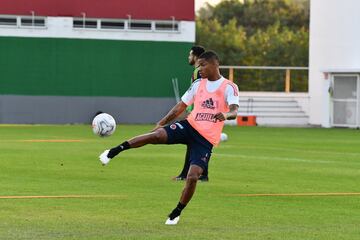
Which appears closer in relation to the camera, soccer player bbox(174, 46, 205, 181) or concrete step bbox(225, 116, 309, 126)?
soccer player bbox(174, 46, 205, 181)

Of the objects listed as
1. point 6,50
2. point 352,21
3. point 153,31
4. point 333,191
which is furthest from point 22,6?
point 333,191

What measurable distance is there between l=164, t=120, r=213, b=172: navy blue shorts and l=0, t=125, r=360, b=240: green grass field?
786 millimetres

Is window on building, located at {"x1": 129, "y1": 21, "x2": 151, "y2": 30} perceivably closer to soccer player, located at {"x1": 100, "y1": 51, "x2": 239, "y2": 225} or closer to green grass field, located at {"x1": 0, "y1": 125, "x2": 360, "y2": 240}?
green grass field, located at {"x1": 0, "y1": 125, "x2": 360, "y2": 240}

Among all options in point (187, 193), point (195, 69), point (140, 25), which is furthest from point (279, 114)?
point (187, 193)

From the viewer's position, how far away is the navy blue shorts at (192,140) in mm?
12703

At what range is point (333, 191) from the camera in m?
17.1

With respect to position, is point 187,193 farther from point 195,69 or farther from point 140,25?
point 140,25

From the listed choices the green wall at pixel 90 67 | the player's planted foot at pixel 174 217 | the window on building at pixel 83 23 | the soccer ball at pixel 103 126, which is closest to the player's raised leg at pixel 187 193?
the player's planted foot at pixel 174 217

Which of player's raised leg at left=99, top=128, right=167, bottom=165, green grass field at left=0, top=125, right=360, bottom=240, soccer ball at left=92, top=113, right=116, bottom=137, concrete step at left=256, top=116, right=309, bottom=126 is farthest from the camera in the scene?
concrete step at left=256, top=116, right=309, bottom=126

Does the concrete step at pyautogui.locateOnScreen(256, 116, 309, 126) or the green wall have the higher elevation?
the green wall

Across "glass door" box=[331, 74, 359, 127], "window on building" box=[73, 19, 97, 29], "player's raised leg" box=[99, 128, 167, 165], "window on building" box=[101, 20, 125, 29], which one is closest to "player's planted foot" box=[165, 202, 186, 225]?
"player's raised leg" box=[99, 128, 167, 165]

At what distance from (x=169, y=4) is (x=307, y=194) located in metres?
34.3

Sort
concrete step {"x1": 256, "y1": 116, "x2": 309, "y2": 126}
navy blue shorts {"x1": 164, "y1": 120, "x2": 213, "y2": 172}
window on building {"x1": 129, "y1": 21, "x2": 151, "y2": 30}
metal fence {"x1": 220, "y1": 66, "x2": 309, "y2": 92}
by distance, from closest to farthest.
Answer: navy blue shorts {"x1": 164, "y1": 120, "x2": 213, "y2": 172}, window on building {"x1": 129, "y1": 21, "x2": 151, "y2": 30}, concrete step {"x1": 256, "y1": 116, "x2": 309, "y2": 126}, metal fence {"x1": 220, "y1": 66, "x2": 309, "y2": 92}

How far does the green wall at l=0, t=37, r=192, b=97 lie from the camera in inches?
1896
